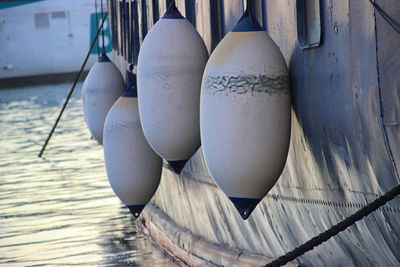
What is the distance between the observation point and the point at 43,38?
1535 inches

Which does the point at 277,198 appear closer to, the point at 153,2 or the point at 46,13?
the point at 153,2

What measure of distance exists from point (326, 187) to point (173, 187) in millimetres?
3839

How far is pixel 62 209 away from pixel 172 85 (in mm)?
5653

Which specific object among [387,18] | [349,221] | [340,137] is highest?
[387,18]

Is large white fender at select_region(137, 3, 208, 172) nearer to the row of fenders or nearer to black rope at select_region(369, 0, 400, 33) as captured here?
the row of fenders

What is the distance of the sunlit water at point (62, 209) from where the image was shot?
26.8 feet

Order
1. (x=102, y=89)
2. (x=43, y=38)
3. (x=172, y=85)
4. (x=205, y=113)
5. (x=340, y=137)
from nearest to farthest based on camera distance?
1. (x=340, y=137)
2. (x=205, y=113)
3. (x=172, y=85)
4. (x=102, y=89)
5. (x=43, y=38)

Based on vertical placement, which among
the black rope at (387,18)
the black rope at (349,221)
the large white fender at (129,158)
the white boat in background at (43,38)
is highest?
the black rope at (387,18)

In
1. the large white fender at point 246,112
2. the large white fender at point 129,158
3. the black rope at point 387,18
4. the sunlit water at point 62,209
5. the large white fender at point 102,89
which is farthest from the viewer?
the large white fender at point 102,89

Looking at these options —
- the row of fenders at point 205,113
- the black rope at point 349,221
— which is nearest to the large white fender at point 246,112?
the row of fenders at point 205,113

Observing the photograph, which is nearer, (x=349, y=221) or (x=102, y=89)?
(x=349, y=221)

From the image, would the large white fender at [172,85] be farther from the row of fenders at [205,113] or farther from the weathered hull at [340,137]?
the weathered hull at [340,137]

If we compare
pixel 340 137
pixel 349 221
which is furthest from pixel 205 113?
pixel 349 221

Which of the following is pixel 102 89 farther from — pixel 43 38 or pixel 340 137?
pixel 43 38
